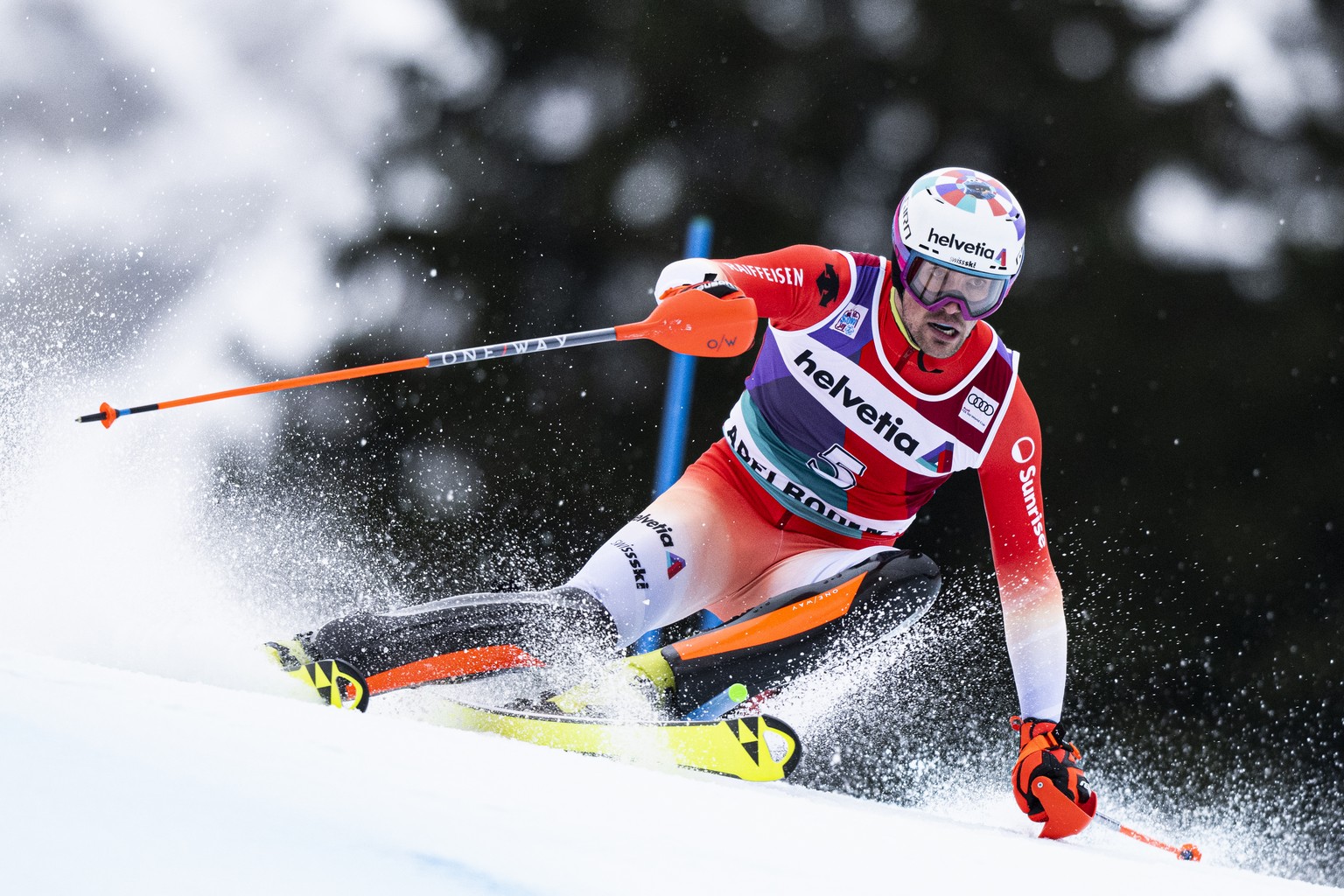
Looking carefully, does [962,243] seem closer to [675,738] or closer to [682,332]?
[682,332]

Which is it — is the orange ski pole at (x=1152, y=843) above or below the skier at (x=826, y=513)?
below

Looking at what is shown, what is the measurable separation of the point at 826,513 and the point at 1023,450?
44 centimetres

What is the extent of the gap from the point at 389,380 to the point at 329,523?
2.72ft

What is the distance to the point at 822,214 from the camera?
4820mm

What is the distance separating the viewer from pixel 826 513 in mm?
2596

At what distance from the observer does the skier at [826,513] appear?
2.07 m

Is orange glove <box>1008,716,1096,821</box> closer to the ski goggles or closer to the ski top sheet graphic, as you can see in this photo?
the ski top sheet graphic

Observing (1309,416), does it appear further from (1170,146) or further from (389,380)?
(389,380)

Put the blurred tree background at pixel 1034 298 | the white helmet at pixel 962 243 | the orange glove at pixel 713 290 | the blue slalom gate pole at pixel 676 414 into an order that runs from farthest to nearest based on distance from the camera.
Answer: the blue slalom gate pole at pixel 676 414 → the blurred tree background at pixel 1034 298 → the white helmet at pixel 962 243 → the orange glove at pixel 713 290

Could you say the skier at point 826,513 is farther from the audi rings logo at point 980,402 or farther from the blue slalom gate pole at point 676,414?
the blue slalom gate pole at point 676,414

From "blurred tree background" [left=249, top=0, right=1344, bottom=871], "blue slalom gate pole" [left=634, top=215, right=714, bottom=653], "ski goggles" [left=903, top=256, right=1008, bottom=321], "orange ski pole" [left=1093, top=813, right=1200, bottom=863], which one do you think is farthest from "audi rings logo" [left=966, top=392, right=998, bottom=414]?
"blue slalom gate pole" [left=634, top=215, right=714, bottom=653]

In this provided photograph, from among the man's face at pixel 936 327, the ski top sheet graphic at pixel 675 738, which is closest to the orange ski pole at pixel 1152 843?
the ski top sheet graphic at pixel 675 738

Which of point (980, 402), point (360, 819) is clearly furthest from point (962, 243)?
point (360, 819)

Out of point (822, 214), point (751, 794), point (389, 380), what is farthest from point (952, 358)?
point (389, 380)
